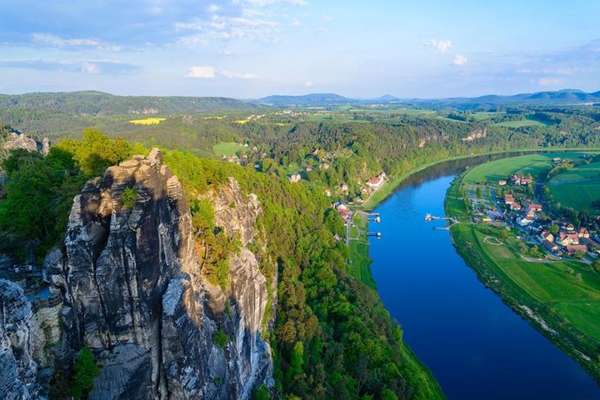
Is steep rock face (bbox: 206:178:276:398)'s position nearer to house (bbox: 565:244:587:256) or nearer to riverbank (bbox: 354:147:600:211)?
house (bbox: 565:244:587:256)

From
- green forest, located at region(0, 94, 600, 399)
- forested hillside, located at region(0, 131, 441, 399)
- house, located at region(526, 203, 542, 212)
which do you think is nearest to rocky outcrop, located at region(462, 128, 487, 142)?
house, located at region(526, 203, 542, 212)

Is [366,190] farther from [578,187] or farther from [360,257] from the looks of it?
[578,187]

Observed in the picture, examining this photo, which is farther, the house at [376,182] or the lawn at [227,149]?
the lawn at [227,149]

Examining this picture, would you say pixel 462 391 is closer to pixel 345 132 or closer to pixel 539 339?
pixel 539 339

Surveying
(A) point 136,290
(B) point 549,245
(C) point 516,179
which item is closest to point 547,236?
(B) point 549,245

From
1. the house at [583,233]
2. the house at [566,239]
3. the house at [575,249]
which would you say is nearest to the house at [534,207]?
the house at [583,233]

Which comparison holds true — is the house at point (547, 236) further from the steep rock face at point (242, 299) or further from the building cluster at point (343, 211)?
the steep rock face at point (242, 299)
